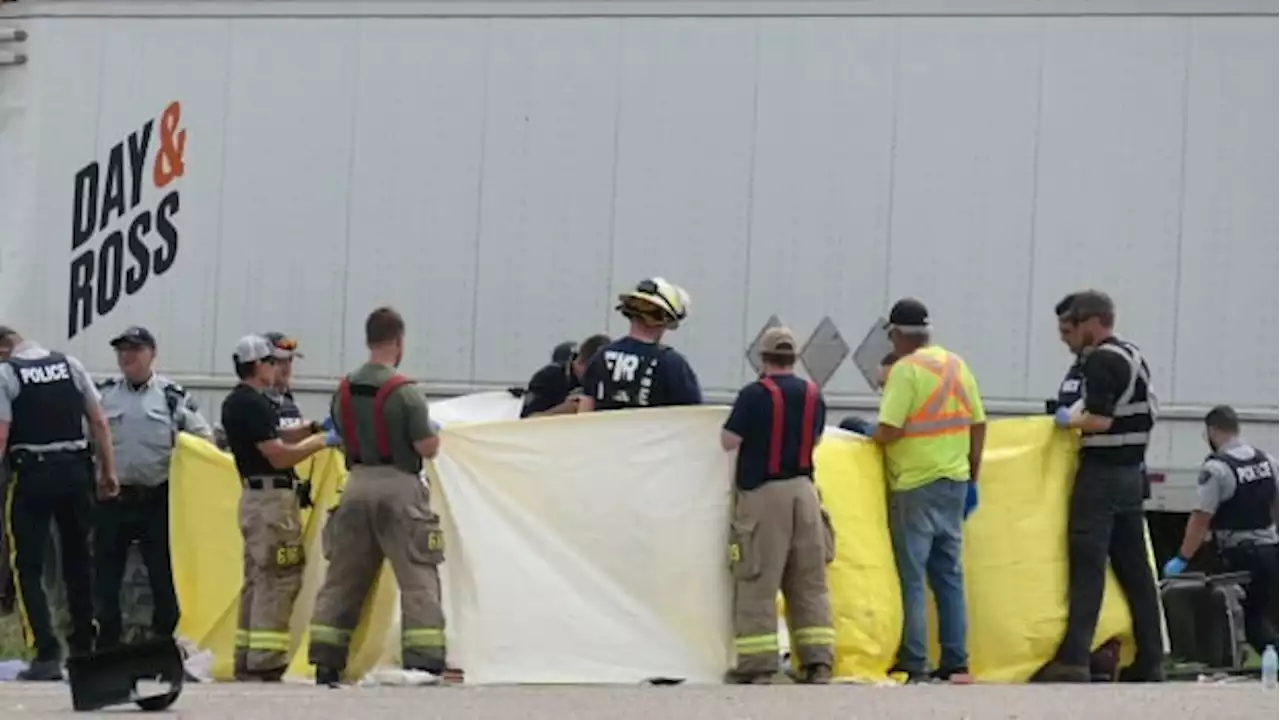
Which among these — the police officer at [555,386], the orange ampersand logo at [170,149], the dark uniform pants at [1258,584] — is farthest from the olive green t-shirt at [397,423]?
the orange ampersand logo at [170,149]

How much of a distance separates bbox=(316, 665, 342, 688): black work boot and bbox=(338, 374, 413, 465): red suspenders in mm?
899

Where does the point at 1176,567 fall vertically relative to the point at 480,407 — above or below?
below

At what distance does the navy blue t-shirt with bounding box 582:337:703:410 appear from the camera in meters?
12.6

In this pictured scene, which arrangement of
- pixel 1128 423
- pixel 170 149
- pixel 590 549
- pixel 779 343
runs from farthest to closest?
pixel 170 149 → pixel 1128 423 → pixel 590 549 → pixel 779 343

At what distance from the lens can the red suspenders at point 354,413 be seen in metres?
12.1

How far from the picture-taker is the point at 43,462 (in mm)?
13555

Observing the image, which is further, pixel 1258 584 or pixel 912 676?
pixel 1258 584

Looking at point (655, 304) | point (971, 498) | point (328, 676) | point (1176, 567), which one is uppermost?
point (655, 304)

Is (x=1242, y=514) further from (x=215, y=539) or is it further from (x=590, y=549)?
(x=215, y=539)

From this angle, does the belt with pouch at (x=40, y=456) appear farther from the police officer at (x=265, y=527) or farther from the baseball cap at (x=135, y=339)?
the police officer at (x=265, y=527)

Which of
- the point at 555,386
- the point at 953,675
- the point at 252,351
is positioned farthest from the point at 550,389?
the point at 953,675

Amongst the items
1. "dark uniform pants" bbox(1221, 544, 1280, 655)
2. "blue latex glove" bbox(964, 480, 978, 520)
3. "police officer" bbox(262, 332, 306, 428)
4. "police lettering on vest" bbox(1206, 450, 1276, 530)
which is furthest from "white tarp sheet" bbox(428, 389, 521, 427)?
"dark uniform pants" bbox(1221, 544, 1280, 655)

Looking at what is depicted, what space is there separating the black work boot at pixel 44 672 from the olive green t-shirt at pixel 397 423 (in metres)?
2.32

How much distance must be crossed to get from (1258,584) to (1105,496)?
8.34ft
